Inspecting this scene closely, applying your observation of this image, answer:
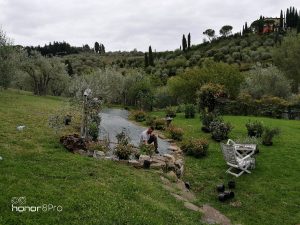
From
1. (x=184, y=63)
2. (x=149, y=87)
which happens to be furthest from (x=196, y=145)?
(x=184, y=63)

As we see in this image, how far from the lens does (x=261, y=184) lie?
15953 millimetres

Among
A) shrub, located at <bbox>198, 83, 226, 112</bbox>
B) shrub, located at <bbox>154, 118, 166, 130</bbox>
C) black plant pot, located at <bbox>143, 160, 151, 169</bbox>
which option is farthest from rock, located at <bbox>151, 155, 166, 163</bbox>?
shrub, located at <bbox>198, 83, 226, 112</bbox>

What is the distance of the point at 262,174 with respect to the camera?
17172mm

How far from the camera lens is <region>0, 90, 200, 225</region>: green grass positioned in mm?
9531

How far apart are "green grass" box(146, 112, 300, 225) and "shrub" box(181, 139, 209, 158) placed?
49 cm

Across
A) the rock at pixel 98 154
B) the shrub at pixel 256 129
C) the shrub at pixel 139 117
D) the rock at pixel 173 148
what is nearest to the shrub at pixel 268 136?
the shrub at pixel 256 129

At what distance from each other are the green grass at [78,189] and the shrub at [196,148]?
551cm

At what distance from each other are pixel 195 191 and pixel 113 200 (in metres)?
5.35

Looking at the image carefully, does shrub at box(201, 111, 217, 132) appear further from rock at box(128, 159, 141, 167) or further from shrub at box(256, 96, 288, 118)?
shrub at box(256, 96, 288, 118)

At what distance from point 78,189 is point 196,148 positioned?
10333 millimetres

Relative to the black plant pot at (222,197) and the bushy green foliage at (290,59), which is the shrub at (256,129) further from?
the bushy green foliage at (290,59)

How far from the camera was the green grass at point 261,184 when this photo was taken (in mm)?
13184

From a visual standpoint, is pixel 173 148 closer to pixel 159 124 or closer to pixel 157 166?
pixel 157 166

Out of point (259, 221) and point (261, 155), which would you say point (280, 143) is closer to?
point (261, 155)
